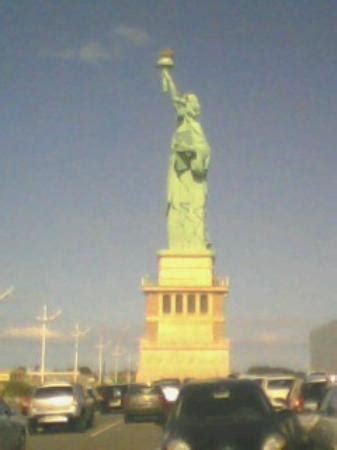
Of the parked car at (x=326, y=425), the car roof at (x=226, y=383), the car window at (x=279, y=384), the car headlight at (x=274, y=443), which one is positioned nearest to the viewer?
the car headlight at (x=274, y=443)

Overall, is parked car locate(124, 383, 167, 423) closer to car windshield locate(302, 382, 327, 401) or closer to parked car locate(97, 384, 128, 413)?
parked car locate(97, 384, 128, 413)

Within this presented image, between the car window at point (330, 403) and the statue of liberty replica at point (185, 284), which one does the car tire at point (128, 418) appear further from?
the statue of liberty replica at point (185, 284)

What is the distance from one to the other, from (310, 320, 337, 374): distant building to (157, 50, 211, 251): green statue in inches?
1914

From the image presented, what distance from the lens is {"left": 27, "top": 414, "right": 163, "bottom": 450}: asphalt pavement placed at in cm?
2440

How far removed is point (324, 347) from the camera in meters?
152

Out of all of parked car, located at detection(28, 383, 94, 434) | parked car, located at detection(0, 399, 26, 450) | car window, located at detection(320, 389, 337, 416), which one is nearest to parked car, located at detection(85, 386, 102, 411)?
parked car, located at detection(28, 383, 94, 434)

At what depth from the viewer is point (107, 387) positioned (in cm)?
5109

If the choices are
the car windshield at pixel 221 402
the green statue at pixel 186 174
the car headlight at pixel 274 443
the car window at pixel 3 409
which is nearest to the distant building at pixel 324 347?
the green statue at pixel 186 174

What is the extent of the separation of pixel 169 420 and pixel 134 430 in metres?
18.1

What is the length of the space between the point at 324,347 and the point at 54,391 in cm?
12369

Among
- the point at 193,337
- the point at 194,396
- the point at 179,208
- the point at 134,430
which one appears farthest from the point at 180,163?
the point at 194,396

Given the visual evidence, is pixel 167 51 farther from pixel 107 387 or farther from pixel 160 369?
pixel 107 387

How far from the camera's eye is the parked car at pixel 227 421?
42.5 ft

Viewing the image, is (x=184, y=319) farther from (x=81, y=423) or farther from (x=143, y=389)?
(x=81, y=423)
